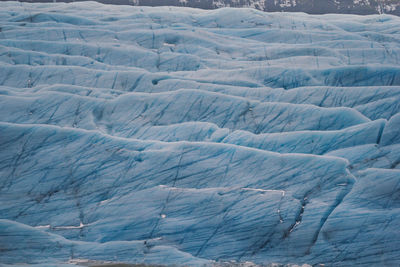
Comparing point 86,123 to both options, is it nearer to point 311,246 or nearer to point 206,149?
point 206,149

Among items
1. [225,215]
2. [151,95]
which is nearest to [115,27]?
[151,95]

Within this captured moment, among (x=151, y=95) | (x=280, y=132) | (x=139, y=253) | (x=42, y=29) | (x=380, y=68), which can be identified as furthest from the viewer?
(x=42, y=29)

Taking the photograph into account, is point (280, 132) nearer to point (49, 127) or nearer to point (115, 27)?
point (49, 127)

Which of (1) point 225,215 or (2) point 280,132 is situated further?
(2) point 280,132

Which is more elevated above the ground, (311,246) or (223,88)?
(223,88)

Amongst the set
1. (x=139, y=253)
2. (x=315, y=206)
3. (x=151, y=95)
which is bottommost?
(x=139, y=253)

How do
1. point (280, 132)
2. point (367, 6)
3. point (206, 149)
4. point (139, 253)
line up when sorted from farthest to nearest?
1. point (367, 6)
2. point (280, 132)
3. point (206, 149)
4. point (139, 253)
